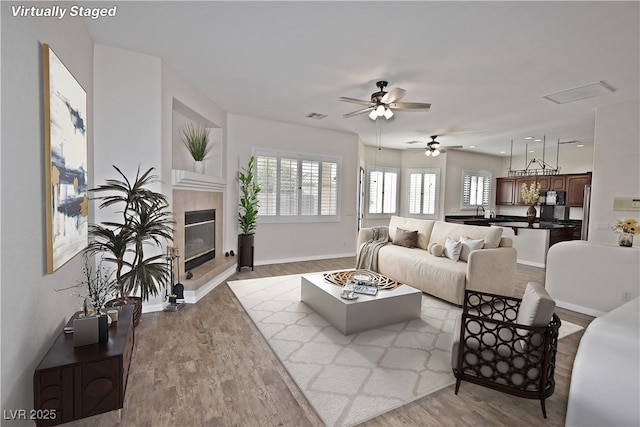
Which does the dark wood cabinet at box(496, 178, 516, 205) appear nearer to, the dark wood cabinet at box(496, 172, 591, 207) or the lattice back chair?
the dark wood cabinet at box(496, 172, 591, 207)

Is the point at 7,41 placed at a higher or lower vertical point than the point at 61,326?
higher

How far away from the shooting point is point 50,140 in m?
1.91

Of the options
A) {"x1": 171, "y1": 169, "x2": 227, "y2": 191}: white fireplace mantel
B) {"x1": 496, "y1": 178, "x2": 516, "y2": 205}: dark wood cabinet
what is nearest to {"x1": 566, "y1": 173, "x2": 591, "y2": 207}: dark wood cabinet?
{"x1": 496, "y1": 178, "x2": 516, "y2": 205}: dark wood cabinet

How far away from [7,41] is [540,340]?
347 cm

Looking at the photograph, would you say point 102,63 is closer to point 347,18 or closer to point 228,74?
point 228,74

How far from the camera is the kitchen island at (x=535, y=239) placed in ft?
20.1

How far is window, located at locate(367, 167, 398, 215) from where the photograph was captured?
28.2 ft

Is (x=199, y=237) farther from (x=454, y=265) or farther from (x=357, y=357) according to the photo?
(x=454, y=265)

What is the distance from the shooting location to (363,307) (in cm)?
312

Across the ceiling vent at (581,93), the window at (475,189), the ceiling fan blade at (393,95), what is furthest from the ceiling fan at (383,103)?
the window at (475,189)

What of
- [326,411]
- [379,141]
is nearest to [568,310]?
[326,411]

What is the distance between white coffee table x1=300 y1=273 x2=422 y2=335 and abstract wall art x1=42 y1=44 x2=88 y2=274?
2.35m

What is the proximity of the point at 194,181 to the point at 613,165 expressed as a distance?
6.00m

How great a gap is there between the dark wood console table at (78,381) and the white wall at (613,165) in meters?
6.08
